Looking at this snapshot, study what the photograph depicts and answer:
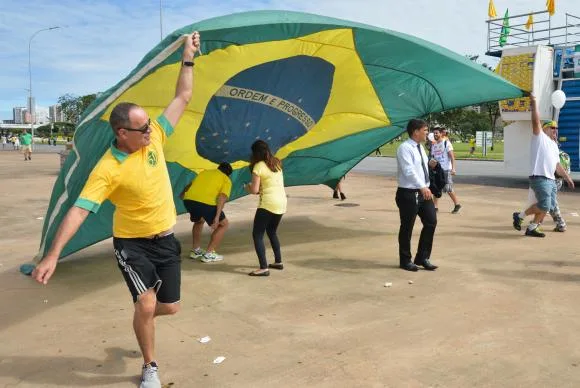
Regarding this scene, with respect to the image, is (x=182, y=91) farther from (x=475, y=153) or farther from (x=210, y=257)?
(x=475, y=153)

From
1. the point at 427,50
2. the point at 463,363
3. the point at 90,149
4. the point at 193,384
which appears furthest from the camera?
the point at 427,50

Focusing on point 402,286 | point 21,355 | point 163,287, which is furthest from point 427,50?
point 21,355

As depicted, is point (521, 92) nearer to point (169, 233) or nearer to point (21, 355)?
point (169, 233)

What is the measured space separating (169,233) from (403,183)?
3.50 metres

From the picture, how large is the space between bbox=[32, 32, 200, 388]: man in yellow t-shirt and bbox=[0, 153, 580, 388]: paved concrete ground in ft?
1.76

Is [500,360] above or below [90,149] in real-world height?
below

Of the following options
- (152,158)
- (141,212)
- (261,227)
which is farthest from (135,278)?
(261,227)

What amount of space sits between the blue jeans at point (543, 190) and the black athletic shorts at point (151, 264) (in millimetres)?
6236

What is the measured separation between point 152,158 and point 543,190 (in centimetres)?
647

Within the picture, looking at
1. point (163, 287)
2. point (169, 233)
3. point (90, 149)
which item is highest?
point (90, 149)

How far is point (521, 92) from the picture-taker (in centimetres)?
738

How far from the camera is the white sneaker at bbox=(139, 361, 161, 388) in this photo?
3.61 m

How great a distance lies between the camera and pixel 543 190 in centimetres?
816

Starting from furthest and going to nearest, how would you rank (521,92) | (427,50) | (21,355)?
(521,92)
(427,50)
(21,355)
